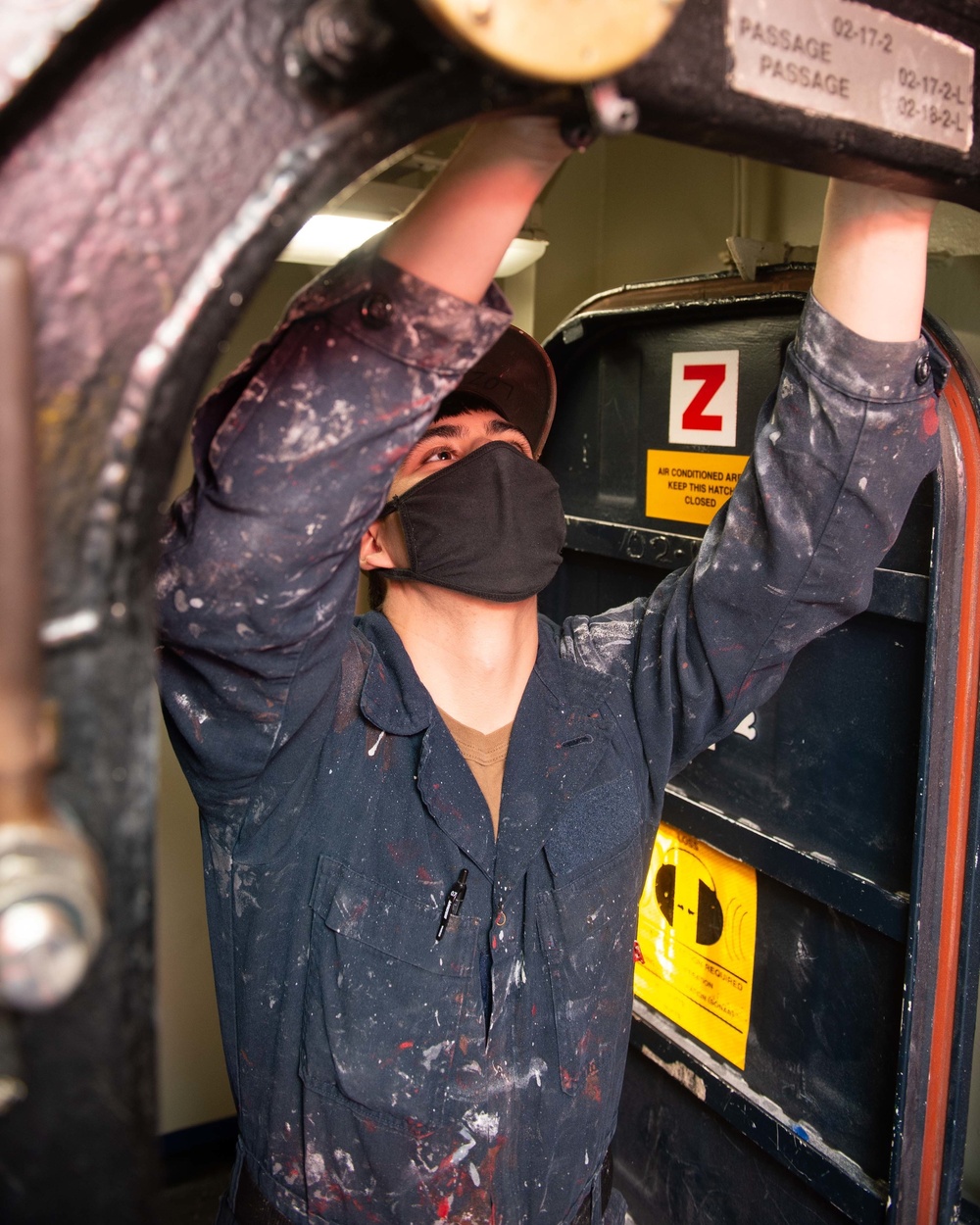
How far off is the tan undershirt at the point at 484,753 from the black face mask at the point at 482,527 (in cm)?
24

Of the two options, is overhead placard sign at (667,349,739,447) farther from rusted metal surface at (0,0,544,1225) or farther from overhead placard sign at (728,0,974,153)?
rusted metal surface at (0,0,544,1225)

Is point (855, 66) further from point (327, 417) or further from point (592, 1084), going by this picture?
Answer: point (592, 1084)

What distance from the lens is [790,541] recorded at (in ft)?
4.35

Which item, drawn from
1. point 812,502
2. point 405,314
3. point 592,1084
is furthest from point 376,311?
point 592,1084

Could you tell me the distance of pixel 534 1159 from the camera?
140 centimetres

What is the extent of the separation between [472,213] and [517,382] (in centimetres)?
100

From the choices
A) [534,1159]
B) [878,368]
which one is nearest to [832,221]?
[878,368]

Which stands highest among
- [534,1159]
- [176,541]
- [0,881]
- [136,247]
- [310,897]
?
[136,247]

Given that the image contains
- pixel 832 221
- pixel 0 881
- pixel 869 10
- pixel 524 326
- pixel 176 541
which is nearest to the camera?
pixel 0 881

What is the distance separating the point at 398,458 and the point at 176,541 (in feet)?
0.79

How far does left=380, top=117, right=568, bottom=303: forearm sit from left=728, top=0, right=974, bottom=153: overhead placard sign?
0.49ft

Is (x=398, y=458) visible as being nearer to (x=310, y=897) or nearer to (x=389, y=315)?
(x=389, y=315)

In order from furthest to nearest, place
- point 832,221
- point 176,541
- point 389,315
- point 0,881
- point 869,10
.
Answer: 1. point 832,221
2. point 176,541
3. point 389,315
4. point 869,10
5. point 0,881

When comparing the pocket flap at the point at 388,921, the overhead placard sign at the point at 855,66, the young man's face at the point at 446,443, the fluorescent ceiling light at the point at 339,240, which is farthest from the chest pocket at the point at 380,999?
the fluorescent ceiling light at the point at 339,240
